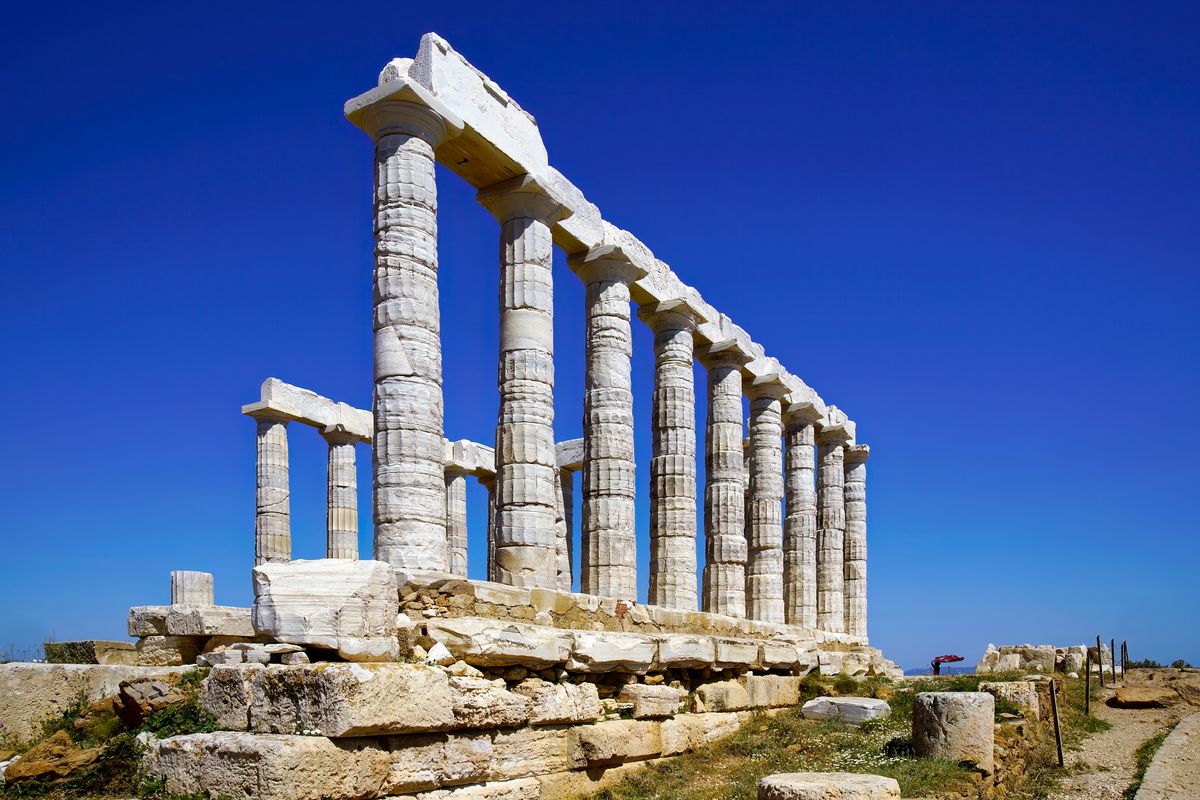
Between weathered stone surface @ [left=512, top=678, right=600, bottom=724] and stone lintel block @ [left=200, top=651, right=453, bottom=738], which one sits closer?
stone lintel block @ [left=200, top=651, right=453, bottom=738]

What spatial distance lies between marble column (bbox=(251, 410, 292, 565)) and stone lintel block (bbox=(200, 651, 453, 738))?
1481cm

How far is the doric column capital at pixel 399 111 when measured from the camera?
1420 cm

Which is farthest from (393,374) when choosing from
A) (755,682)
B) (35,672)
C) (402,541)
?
(755,682)

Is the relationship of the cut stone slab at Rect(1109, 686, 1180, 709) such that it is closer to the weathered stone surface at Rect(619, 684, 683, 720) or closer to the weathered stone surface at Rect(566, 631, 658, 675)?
the weathered stone surface at Rect(619, 684, 683, 720)

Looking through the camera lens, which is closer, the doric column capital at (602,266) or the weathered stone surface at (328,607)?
the weathered stone surface at (328,607)

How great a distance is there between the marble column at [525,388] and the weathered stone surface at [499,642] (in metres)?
3.57

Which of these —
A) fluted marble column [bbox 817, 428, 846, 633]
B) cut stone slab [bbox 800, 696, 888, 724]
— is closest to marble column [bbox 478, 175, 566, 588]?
cut stone slab [bbox 800, 696, 888, 724]

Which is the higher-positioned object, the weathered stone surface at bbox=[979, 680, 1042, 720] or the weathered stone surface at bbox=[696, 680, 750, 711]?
the weathered stone surface at bbox=[696, 680, 750, 711]

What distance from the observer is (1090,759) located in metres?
16.5

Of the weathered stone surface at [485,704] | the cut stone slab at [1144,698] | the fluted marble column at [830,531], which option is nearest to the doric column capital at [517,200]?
the weathered stone surface at [485,704]

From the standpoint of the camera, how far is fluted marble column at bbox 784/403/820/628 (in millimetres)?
28797

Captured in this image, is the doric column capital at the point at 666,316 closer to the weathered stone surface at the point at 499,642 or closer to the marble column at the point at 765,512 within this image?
the marble column at the point at 765,512

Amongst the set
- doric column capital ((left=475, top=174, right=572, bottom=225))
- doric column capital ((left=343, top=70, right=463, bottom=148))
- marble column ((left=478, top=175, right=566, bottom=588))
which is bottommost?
marble column ((left=478, top=175, right=566, bottom=588))

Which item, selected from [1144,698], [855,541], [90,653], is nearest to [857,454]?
[855,541]
